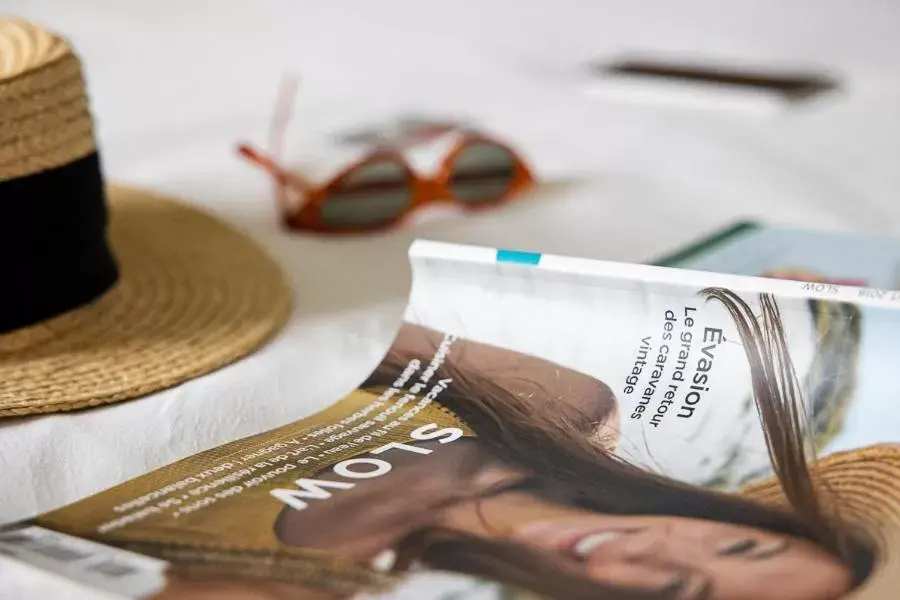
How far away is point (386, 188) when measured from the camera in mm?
766

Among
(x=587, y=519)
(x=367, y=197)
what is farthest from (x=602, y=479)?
(x=367, y=197)

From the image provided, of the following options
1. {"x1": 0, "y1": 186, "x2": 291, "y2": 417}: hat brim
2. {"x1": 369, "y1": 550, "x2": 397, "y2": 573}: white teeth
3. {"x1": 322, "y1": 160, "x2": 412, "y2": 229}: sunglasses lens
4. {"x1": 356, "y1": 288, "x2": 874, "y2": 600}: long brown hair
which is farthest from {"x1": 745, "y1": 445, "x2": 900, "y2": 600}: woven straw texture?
{"x1": 322, "y1": 160, "x2": 412, "y2": 229}: sunglasses lens

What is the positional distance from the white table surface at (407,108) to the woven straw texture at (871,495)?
0.75 feet

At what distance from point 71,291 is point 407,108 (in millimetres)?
540

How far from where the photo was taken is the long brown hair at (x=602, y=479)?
13.6 inches

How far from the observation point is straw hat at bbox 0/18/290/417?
0.50 m

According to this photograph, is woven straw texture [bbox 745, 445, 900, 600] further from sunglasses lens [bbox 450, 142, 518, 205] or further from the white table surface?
sunglasses lens [bbox 450, 142, 518, 205]

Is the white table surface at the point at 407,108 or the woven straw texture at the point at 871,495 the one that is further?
the white table surface at the point at 407,108

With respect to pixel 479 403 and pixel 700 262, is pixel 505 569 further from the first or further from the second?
pixel 700 262

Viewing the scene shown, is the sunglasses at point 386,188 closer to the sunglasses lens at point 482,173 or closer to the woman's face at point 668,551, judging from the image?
the sunglasses lens at point 482,173

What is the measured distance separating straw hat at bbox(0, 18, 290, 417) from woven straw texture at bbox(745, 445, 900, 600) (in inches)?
11.7

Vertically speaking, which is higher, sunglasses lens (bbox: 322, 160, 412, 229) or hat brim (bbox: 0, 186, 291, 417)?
sunglasses lens (bbox: 322, 160, 412, 229)

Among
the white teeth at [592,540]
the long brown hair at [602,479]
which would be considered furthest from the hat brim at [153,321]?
the white teeth at [592,540]

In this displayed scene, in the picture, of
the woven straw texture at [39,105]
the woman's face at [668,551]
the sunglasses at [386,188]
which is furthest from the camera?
the sunglasses at [386,188]
